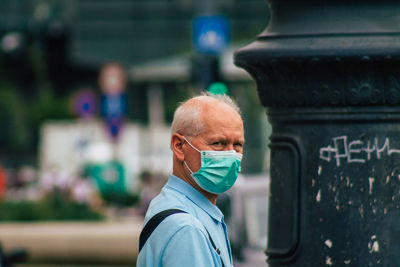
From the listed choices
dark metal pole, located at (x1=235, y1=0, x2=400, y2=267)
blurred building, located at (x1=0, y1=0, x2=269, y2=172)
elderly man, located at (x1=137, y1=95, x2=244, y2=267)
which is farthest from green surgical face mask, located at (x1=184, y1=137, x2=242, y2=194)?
blurred building, located at (x1=0, y1=0, x2=269, y2=172)

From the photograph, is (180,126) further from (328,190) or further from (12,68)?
(12,68)

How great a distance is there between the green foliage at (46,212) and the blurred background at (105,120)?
0.02m

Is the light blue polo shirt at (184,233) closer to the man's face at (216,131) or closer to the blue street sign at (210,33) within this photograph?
the man's face at (216,131)

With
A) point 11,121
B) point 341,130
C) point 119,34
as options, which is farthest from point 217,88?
point 119,34

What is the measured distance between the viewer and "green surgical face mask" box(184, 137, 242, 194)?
321 cm

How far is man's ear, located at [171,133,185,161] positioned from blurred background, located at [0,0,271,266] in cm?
110

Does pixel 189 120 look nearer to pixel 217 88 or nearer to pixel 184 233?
pixel 184 233

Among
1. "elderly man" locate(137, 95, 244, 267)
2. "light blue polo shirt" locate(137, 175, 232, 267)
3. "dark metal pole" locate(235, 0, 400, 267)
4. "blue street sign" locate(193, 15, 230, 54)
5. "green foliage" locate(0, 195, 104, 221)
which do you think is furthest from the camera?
"green foliage" locate(0, 195, 104, 221)

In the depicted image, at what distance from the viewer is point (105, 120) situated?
19.4 meters

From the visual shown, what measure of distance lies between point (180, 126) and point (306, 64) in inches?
28.1

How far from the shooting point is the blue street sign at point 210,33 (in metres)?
11.2

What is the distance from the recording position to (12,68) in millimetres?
52281

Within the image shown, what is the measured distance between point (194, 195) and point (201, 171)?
0.29 feet

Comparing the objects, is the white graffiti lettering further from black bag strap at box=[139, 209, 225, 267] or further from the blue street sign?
the blue street sign
